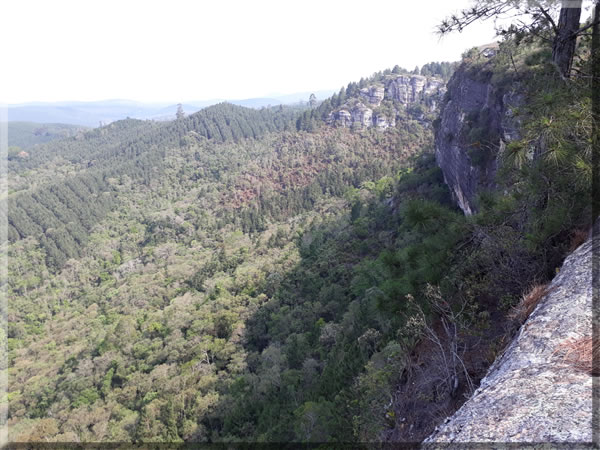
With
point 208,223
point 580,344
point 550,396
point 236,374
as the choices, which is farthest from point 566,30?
point 208,223

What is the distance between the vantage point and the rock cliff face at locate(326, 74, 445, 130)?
8056 centimetres

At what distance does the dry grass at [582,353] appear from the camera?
2639mm

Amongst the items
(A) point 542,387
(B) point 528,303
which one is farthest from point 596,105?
(A) point 542,387

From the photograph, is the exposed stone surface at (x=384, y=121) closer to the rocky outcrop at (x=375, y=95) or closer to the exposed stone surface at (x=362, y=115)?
the exposed stone surface at (x=362, y=115)

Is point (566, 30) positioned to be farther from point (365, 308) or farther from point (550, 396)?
point (365, 308)

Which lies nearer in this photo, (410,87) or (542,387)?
(542,387)

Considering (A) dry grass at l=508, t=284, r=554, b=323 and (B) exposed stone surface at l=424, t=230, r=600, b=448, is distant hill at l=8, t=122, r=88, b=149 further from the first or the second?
(B) exposed stone surface at l=424, t=230, r=600, b=448

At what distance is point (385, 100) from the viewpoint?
85.4m

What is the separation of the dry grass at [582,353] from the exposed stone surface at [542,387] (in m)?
0.04

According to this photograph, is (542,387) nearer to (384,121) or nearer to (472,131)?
(472,131)

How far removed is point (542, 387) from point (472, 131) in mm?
19378

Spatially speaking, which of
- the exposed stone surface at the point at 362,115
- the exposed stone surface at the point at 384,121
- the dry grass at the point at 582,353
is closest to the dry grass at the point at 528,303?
the dry grass at the point at 582,353

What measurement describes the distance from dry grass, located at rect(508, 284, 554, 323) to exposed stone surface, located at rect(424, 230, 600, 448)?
12 centimetres

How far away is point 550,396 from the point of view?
252 cm
